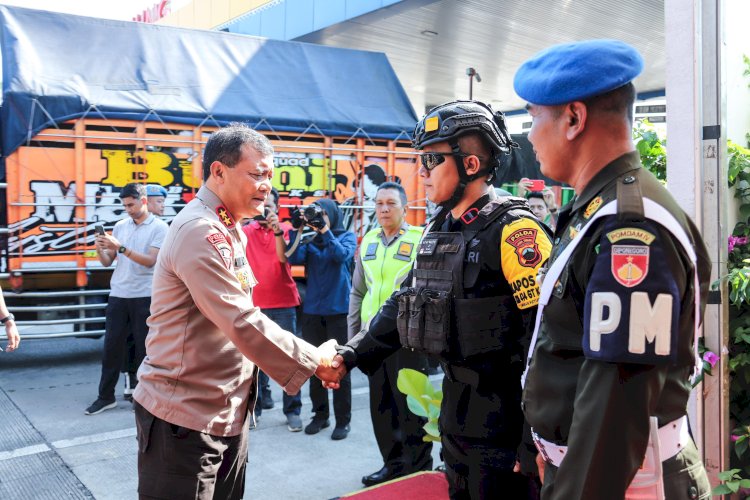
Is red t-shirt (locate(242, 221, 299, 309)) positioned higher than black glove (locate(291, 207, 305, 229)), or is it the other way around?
black glove (locate(291, 207, 305, 229))

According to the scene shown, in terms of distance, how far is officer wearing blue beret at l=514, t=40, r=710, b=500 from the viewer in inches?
49.4

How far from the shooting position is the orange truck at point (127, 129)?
23.8 feet

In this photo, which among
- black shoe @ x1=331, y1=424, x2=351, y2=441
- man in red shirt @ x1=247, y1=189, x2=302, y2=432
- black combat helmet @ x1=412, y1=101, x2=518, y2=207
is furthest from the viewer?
man in red shirt @ x1=247, y1=189, x2=302, y2=432

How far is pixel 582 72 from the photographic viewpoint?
58.6 inches

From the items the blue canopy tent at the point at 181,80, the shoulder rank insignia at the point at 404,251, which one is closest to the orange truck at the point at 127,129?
the blue canopy tent at the point at 181,80

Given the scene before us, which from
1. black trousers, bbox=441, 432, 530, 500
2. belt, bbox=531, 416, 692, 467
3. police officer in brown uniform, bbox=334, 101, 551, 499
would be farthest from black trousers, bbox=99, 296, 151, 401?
belt, bbox=531, 416, 692, 467

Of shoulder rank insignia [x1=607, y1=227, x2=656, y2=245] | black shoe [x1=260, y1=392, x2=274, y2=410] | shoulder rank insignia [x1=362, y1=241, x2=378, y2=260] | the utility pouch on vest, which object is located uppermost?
shoulder rank insignia [x1=607, y1=227, x2=656, y2=245]

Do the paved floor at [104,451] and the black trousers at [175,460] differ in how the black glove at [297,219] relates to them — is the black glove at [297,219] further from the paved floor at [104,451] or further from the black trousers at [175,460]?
the black trousers at [175,460]

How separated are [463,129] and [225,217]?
3.32ft

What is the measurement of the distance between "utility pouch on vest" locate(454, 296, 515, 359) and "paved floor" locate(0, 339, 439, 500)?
2495 mm

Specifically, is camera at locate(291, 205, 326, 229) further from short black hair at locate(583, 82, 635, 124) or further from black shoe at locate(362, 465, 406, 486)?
short black hair at locate(583, 82, 635, 124)

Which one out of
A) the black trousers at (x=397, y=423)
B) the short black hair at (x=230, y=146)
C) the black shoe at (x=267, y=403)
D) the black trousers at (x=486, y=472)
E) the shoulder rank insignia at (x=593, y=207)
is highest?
the short black hair at (x=230, y=146)

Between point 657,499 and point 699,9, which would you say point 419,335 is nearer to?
point 657,499

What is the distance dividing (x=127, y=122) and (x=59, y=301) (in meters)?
2.28
